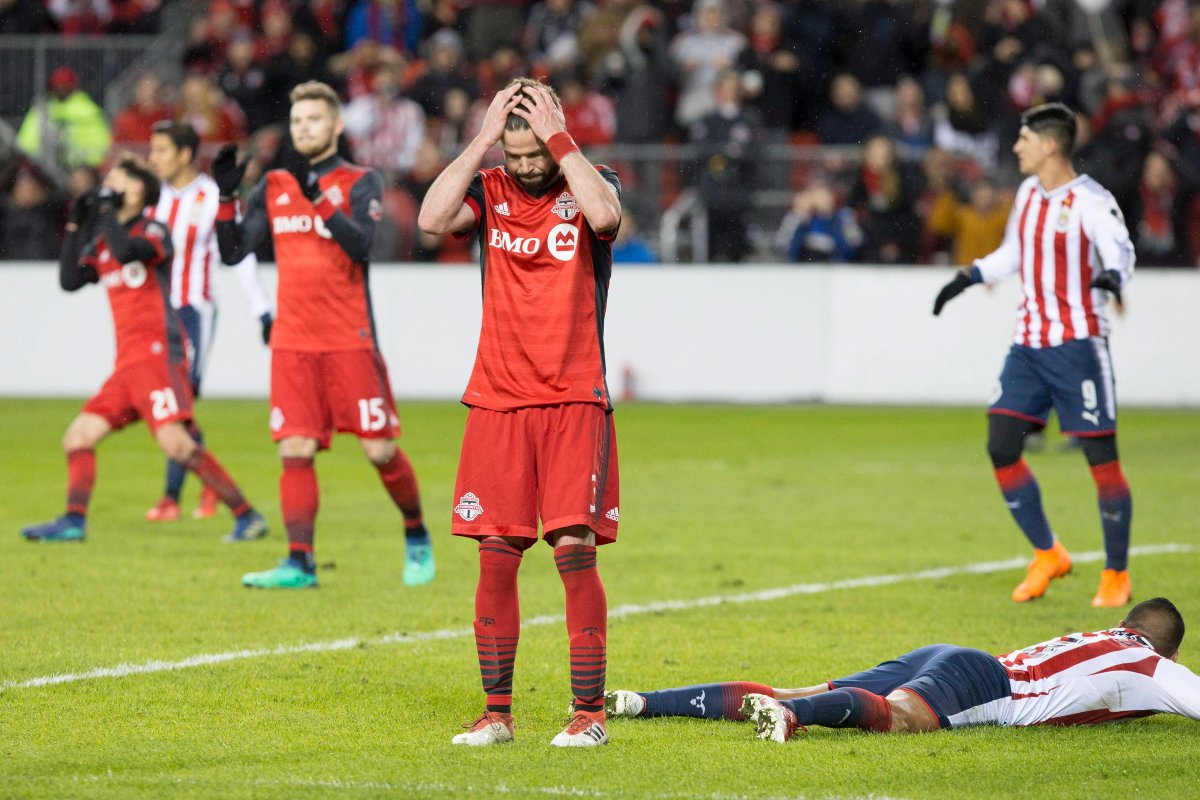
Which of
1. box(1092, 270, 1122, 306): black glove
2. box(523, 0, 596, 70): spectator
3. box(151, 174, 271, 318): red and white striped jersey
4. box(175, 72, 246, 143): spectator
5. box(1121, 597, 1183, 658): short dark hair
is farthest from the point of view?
box(523, 0, 596, 70): spectator

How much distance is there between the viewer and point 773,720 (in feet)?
18.6

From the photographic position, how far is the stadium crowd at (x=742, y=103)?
21.0 meters

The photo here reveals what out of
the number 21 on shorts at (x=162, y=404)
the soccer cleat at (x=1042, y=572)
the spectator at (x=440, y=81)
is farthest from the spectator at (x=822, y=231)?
the soccer cleat at (x=1042, y=572)

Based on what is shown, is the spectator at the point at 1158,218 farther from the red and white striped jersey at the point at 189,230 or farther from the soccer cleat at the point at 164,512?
the soccer cleat at the point at 164,512

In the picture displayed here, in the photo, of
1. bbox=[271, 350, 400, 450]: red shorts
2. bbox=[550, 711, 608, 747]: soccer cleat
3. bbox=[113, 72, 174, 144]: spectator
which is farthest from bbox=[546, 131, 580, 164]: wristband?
bbox=[113, 72, 174, 144]: spectator

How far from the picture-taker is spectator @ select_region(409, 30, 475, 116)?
2325 centimetres

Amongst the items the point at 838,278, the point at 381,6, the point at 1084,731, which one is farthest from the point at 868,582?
the point at 381,6

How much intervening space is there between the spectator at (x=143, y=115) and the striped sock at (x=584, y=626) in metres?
19.4

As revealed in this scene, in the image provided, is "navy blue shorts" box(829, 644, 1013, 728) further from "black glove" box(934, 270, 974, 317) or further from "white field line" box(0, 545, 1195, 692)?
"black glove" box(934, 270, 974, 317)

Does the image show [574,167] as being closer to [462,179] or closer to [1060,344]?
[462,179]

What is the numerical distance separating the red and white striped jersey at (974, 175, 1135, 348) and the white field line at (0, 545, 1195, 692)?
1.48m

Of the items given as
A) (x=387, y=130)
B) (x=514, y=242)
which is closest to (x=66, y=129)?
(x=387, y=130)

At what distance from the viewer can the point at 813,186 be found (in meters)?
21.4

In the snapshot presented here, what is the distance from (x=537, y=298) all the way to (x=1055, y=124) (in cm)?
414
